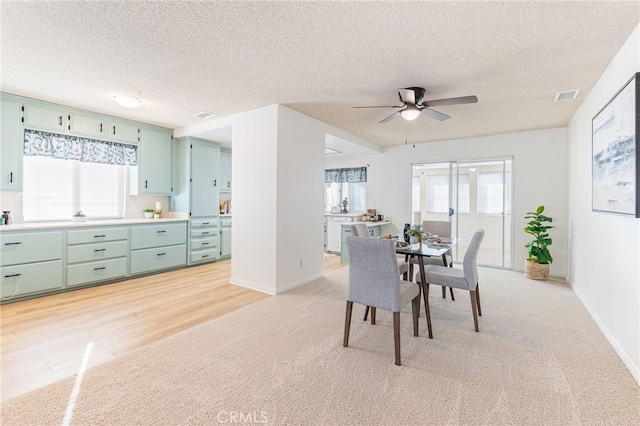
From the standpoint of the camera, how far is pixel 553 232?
192 inches

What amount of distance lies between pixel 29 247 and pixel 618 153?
5991mm

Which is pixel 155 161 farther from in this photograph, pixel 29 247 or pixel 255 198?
pixel 255 198

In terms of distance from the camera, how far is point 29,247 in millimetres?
3490

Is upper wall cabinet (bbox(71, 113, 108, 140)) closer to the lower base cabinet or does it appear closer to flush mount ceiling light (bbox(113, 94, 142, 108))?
flush mount ceiling light (bbox(113, 94, 142, 108))

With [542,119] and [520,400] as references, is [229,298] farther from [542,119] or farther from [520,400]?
[542,119]

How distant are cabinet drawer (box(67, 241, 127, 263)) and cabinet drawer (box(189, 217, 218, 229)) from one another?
3.73 feet

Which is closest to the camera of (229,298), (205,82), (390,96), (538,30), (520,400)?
(520,400)

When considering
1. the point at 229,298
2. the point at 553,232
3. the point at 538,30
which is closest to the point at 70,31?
the point at 229,298

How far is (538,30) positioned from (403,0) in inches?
43.1

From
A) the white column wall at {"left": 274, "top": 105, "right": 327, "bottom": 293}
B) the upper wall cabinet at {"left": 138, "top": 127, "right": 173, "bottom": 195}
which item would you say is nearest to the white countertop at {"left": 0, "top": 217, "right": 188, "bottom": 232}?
the upper wall cabinet at {"left": 138, "top": 127, "right": 173, "bottom": 195}

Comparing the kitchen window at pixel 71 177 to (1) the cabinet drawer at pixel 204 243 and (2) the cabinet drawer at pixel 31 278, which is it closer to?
(2) the cabinet drawer at pixel 31 278

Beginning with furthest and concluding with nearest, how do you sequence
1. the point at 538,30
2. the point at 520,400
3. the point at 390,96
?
1. the point at 390,96
2. the point at 538,30
3. the point at 520,400

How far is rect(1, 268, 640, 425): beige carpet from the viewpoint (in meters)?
1.65

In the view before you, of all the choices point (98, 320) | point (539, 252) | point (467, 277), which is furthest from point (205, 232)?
point (539, 252)
